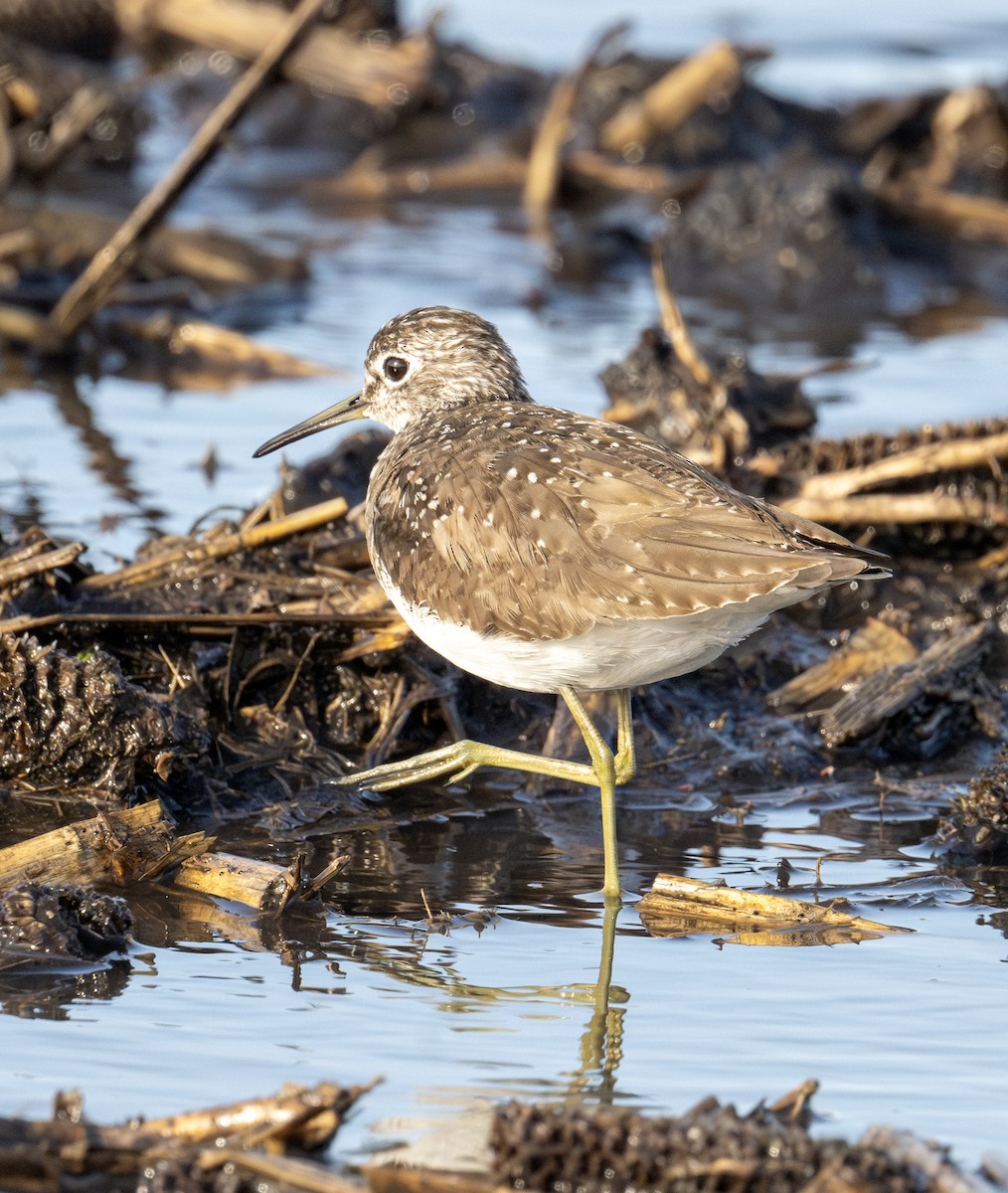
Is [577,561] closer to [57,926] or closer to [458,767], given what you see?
[458,767]

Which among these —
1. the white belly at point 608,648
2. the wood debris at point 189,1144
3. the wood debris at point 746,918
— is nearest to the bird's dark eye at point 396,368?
the white belly at point 608,648

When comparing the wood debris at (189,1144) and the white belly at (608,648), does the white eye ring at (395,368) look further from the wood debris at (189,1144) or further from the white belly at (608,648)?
the wood debris at (189,1144)

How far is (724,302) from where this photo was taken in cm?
1255

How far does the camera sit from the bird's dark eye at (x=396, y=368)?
7004 mm

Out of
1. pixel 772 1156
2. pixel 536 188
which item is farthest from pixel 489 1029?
pixel 536 188

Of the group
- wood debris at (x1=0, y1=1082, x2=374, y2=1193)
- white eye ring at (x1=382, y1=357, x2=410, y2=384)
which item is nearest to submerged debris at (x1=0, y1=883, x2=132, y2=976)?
wood debris at (x1=0, y1=1082, x2=374, y2=1193)

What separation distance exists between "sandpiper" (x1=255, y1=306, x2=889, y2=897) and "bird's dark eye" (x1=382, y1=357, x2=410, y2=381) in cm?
77

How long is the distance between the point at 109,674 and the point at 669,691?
7.49 ft

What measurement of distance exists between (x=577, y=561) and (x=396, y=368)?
185 cm

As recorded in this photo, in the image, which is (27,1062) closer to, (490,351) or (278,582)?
(278,582)

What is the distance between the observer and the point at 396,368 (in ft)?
23.0

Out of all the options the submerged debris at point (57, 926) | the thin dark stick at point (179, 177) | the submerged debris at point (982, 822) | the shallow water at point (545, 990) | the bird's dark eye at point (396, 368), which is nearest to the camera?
the shallow water at point (545, 990)

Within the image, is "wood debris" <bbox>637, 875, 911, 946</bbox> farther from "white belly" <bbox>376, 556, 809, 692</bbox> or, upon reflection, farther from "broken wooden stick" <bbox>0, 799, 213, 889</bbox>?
"broken wooden stick" <bbox>0, 799, 213, 889</bbox>

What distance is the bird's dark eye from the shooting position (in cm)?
700
